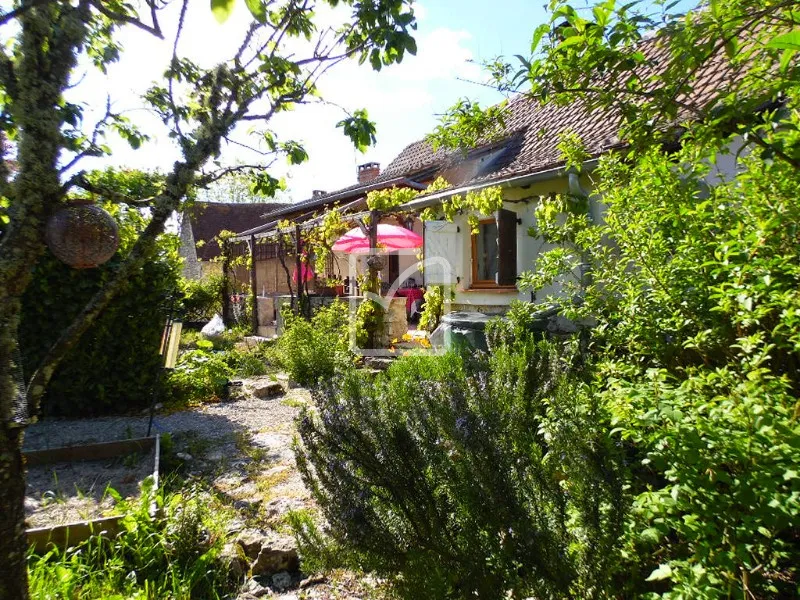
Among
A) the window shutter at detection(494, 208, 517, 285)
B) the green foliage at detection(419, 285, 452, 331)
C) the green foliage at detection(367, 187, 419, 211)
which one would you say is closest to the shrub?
the green foliage at detection(419, 285, 452, 331)

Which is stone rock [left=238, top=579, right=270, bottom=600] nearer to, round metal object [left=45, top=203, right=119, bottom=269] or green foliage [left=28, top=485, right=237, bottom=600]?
green foliage [left=28, top=485, right=237, bottom=600]

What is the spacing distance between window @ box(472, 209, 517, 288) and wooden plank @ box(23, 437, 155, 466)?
5.01 m

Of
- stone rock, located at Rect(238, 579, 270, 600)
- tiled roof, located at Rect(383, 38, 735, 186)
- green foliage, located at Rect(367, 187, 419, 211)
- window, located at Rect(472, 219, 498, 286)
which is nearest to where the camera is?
stone rock, located at Rect(238, 579, 270, 600)

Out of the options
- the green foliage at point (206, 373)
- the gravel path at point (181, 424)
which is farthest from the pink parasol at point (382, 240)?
the gravel path at point (181, 424)

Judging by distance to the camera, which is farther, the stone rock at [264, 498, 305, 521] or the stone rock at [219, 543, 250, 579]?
the stone rock at [264, 498, 305, 521]

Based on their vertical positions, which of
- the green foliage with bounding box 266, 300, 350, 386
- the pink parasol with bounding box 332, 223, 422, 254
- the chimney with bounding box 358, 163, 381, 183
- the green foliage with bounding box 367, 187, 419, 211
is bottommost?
the green foliage with bounding box 266, 300, 350, 386

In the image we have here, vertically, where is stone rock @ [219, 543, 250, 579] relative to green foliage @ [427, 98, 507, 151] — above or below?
below

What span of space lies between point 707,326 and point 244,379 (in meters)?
6.99

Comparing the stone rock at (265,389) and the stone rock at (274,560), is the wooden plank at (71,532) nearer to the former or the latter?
the stone rock at (274,560)

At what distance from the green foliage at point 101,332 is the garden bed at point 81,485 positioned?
117 centimetres

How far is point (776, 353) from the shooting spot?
2.25 meters

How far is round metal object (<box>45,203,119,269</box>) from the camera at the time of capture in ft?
7.20

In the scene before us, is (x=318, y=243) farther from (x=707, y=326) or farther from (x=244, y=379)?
(x=707, y=326)

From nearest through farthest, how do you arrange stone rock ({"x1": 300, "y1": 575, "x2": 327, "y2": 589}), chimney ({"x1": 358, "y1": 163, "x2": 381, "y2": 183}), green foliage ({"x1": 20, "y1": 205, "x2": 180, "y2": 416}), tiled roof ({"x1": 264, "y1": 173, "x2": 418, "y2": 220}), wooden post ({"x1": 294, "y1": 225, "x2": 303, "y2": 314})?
stone rock ({"x1": 300, "y1": 575, "x2": 327, "y2": 589}) → green foliage ({"x1": 20, "y1": 205, "x2": 180, "y2": 416}) → wooden post ({"x1": 294, "y1": 225, "x2": 303, "y2": 314}) → tiled roof ({"x1": 264, "y1": 173, "x2": 418, "y2": 220}) → chimney ({"x1": 358, "y1": 163, "x2": 381, "y2": 183})
